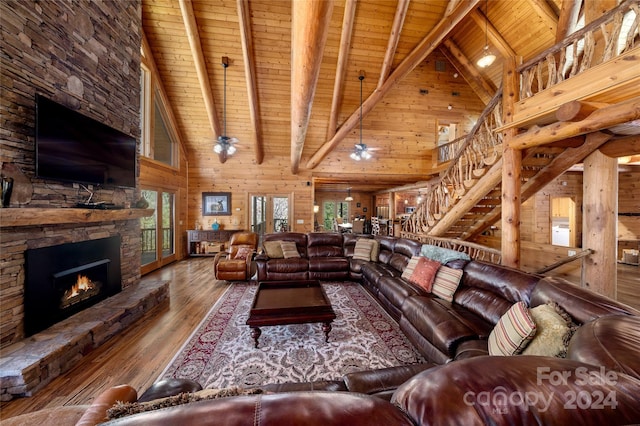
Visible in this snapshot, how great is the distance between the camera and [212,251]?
7.18 meters

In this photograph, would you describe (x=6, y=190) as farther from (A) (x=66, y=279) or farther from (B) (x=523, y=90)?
(B) (x=523, y=90)

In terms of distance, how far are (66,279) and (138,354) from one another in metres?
1.20

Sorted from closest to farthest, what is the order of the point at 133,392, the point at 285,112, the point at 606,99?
the point at 133,392, the point at 606,99, the point at 285,112

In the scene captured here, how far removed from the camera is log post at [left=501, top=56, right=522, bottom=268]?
326cm

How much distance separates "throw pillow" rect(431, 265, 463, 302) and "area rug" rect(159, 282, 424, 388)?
67cm

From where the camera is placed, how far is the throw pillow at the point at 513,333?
151 centimetres

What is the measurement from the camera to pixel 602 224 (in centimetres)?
296

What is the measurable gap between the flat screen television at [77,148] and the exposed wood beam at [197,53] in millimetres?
2230

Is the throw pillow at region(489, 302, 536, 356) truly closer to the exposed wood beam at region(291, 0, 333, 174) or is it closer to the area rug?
the area rug

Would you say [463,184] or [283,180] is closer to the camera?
[463,184]

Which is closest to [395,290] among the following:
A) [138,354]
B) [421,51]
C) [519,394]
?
[519,394]

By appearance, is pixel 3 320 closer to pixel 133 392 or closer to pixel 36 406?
pixel 36 406

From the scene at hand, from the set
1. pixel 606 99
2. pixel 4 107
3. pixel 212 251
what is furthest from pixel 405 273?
pixel 212 251

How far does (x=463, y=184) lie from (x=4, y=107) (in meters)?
5.85
